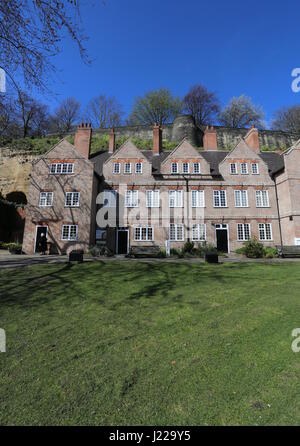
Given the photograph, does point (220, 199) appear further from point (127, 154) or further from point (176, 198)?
point (127, 154)

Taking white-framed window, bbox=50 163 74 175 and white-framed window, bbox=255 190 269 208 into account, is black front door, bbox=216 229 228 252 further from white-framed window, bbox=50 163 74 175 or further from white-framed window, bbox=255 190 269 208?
white-framed window, bbox=50 163 74 175

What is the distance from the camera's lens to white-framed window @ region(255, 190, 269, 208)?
83.0ft

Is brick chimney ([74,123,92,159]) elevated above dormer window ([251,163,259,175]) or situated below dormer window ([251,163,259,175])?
above

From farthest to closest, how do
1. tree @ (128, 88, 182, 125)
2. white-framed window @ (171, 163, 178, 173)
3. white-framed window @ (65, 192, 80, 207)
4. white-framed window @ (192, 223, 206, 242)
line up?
tree @ (128, 88, 182, 125), white-framed window @ (171, 163, 178, 173), white-framed window @ (192, 223, 206, 242), white-framed window @ (65, 192, 80, 207)

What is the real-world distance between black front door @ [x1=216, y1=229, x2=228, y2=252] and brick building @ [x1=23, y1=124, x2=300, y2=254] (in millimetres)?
110

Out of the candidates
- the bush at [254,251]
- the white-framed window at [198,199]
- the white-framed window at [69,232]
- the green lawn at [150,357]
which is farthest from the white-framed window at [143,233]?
the green lawn at [150,357]

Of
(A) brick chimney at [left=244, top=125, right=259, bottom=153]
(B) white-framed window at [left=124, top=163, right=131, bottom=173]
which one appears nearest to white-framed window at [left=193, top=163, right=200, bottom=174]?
(B) white-framed window at [left=124, top=163, right=131, bottom=173]

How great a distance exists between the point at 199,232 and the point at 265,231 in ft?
24.2

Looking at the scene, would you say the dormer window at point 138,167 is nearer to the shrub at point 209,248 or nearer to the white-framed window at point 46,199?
the white-framed window at point 46,199

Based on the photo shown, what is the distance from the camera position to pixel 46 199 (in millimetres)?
24109

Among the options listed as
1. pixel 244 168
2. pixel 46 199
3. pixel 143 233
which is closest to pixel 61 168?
pixel 46 199

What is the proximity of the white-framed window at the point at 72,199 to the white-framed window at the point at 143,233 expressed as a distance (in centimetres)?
703

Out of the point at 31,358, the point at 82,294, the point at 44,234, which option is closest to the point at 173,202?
the point at 44,234

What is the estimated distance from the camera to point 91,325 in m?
5.81
